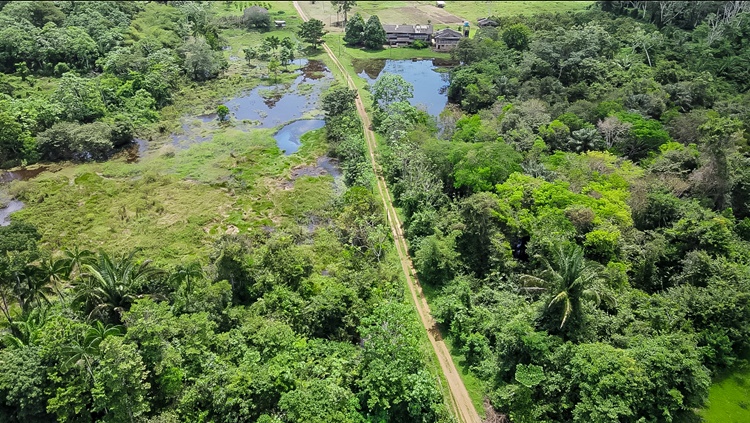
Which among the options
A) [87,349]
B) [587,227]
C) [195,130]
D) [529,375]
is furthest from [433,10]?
[87,349]

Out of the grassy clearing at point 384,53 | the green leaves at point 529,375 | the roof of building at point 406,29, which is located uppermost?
the roof of building at point 406,29

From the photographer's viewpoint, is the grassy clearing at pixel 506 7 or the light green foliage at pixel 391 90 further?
the grassy clearing at pixel 506 7

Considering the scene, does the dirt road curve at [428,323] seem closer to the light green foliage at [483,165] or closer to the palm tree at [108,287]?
the light green foliage at [483,165]

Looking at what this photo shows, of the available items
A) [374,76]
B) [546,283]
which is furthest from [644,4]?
[546,283]

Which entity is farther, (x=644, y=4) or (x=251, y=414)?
(x=644, y=4)

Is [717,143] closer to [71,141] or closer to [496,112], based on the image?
[496,112]

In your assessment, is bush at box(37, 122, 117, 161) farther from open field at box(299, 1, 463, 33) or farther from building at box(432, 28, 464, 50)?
building at box(432, 28, 464, 50)

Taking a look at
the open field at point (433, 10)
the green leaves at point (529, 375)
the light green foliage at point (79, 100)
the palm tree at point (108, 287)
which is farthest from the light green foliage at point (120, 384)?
the open field at point (433, 10)
